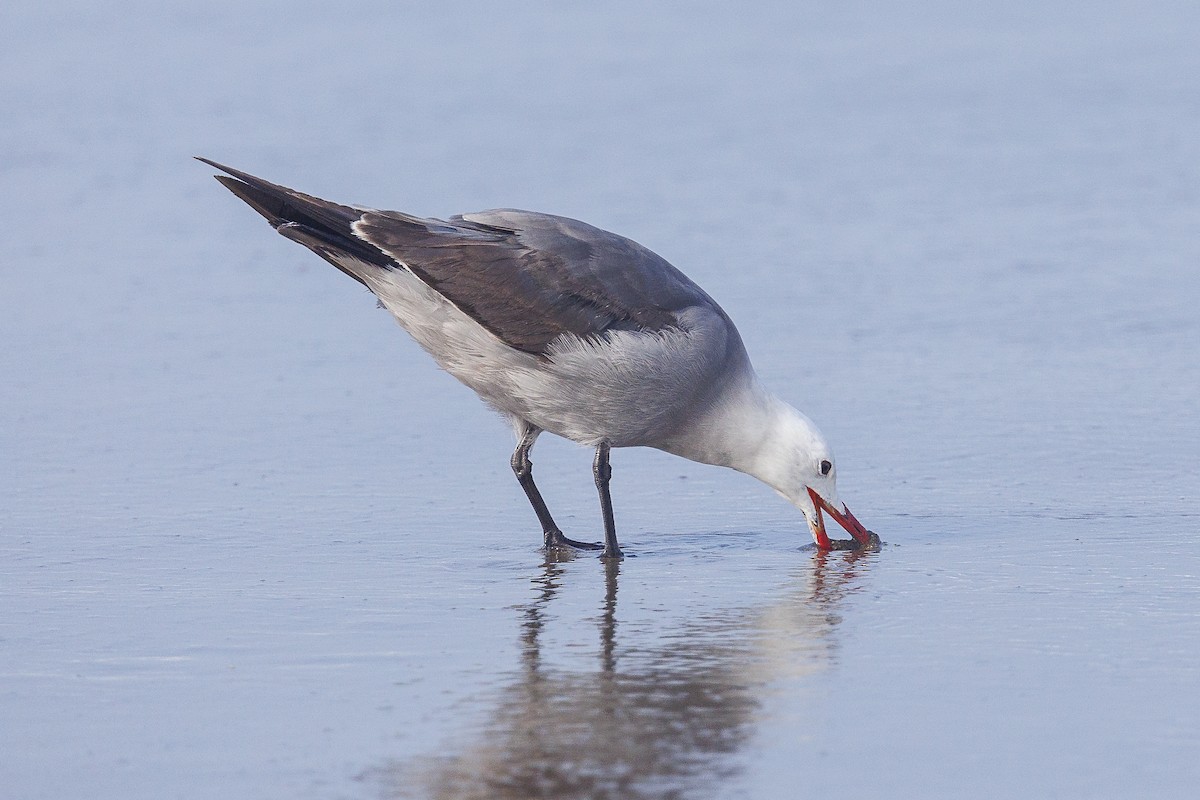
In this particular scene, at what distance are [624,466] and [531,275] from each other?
5.14ft

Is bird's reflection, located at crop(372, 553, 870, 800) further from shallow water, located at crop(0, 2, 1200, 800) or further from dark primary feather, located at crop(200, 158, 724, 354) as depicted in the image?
dark primary feather, located at crop(200, 158, 724, 354)

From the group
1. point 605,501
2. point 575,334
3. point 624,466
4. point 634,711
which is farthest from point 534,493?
point 634,711

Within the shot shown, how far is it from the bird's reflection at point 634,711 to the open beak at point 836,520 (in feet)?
2.23

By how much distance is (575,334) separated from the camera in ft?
22.1

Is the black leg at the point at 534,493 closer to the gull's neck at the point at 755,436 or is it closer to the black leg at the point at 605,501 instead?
the black leg at the point at 605,501

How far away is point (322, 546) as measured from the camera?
21.6ft

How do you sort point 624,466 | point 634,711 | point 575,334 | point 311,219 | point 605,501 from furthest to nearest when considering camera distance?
1. point 624,466
2. point 605,501
3. point 575,334
4. point 311,219
5. point 634,711

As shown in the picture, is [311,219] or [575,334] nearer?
[311,219]

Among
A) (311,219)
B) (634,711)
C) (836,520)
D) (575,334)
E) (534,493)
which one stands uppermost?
(311,219)

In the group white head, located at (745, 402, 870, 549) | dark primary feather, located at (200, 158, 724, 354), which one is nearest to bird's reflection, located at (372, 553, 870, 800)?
white head, located at (745, 402, 870, 549)

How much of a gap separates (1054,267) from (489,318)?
19.1 ft

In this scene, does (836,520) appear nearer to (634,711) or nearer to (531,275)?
(531,275)

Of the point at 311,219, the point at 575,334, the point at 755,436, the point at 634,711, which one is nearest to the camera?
the point at 634,711

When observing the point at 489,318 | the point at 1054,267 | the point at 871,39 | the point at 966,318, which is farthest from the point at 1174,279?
the point at 871,39
